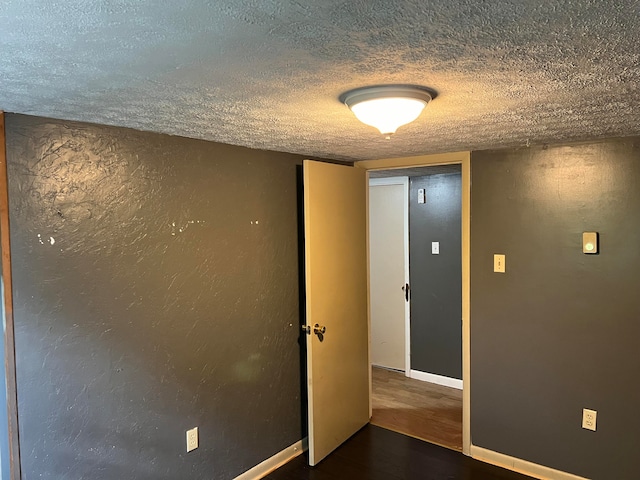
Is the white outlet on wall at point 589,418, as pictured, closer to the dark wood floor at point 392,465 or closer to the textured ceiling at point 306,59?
the dark wood floor at point 392,465

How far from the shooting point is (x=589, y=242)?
8.34 ft

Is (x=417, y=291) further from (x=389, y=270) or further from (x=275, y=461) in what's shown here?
(x=275, y=461)

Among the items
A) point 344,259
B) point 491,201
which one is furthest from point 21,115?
point 491,201

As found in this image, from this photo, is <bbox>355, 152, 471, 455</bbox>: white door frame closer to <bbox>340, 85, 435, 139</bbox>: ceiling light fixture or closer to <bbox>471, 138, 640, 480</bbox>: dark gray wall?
<bbox>471, 138, 640, 480</bbox>: dark gray wall

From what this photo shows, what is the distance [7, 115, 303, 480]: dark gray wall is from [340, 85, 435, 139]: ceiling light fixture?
3.76 ft

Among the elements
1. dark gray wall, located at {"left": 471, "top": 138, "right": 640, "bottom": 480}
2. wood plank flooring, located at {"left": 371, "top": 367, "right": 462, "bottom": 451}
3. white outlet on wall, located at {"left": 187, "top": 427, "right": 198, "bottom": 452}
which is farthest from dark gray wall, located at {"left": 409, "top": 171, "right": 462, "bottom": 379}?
white outlet on wall, located at {"left": 187, "top": 427, "right": 198, "bottom": 452}

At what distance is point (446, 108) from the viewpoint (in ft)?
5.51

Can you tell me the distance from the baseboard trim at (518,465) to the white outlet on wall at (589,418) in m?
0.31

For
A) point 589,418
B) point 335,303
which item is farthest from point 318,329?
point 589,418

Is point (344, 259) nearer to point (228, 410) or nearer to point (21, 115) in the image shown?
point (228, 410)

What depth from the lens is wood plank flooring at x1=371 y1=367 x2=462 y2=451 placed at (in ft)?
10.9

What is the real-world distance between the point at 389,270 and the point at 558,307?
2.02 metres

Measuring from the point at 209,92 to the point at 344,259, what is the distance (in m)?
1.90

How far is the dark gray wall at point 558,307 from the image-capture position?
2484 mm
